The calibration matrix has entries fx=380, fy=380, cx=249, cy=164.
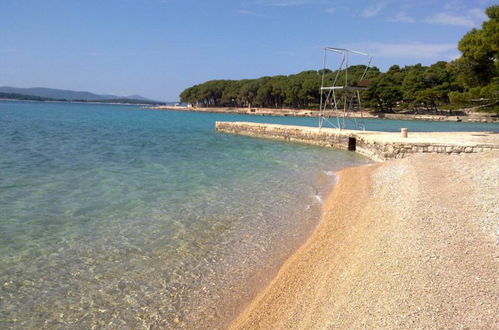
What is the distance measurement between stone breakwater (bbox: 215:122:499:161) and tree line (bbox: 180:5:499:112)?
7.95 feet

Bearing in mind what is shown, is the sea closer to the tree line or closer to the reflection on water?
the reflection on water

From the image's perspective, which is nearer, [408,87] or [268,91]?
[408,87]

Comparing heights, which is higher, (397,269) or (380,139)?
(380,139)

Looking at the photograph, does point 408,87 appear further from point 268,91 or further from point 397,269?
point 397,269

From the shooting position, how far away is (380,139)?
2089 centimetres

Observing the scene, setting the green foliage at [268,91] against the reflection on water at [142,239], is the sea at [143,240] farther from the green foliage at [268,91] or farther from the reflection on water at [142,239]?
the green foliage at [268,91]

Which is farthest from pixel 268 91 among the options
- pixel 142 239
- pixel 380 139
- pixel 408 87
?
pixel 142 239

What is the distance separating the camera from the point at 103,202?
33.7 ft

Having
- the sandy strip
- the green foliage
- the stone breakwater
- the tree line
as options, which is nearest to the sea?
the sandy strip

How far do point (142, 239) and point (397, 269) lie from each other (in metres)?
4.83

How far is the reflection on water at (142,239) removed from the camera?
17.0ft

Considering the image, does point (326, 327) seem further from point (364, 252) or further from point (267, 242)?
point (267, 242)

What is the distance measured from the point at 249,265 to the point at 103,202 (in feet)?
17.8

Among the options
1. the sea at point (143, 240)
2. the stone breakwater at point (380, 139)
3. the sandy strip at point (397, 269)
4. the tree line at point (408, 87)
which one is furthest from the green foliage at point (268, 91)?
the sandy strip at point (397, 269)
